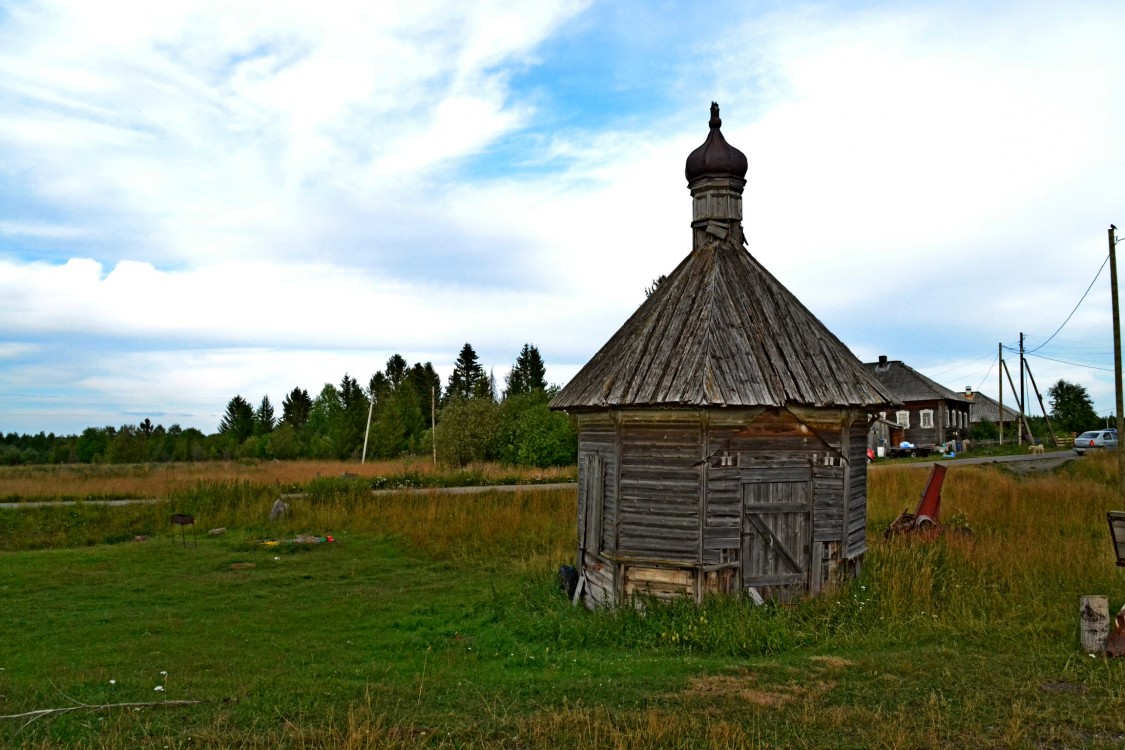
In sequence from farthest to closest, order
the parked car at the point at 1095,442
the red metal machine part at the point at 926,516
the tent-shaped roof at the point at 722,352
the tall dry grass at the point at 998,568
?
the parked car at the point at 1095,442 < the red metal machine part at the point at 926,516 < the tent-shaped roof at the point at 722,352 < the tall dry grass at the point at 998,568

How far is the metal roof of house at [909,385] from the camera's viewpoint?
163 ft

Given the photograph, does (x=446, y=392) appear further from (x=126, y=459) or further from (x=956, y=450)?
(x=956, y=450)

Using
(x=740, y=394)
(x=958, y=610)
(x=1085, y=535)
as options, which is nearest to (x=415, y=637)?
(x=740, y=394)

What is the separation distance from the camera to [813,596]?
35.6 ft

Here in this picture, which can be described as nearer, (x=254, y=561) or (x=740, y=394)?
(x=740, y=394)

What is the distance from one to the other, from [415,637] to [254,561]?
785 centimetres

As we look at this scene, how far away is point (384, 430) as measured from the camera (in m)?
58.7

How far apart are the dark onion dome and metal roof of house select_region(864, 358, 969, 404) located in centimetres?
4103

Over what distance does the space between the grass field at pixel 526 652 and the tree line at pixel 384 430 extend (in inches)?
524

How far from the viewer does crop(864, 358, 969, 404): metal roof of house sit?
163ft

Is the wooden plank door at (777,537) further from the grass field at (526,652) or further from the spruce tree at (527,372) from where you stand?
the spruce tree at (527,372)

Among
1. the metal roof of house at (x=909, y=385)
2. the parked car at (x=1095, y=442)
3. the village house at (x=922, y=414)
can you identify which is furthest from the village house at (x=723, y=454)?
the metal roof of house at (x=909, y=385)

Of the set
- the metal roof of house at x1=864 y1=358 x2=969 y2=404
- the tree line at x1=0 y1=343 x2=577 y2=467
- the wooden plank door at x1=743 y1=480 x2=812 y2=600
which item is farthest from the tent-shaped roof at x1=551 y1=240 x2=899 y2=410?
the metal roof of house at x1=864 y1=358 x2=969 y2=404

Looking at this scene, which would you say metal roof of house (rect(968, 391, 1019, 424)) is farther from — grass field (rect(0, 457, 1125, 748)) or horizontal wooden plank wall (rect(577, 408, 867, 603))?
horizontal wooden plank wall (rect(577, 408, 867, 603))
